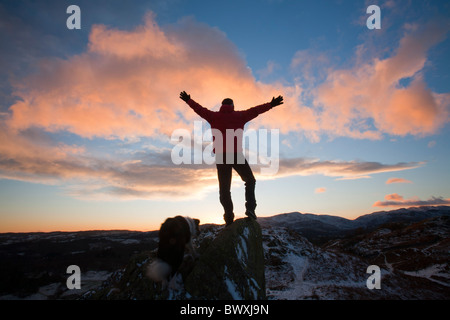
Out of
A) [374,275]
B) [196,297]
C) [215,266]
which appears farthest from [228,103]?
[374,275]

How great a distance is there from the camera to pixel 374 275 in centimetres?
1998

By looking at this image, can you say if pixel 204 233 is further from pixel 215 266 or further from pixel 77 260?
pixel 77 260

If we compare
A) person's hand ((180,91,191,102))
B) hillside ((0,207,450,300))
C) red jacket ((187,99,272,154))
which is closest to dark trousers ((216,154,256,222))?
red jacket ((187,99,272,154))

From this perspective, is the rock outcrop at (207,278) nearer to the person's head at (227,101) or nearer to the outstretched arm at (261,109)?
the outstretched arm at (261,109)

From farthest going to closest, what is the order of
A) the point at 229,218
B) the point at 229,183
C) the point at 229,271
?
the point at 229,218 → the point at 229,183 → the point at 229,271

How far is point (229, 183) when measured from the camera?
268 inches

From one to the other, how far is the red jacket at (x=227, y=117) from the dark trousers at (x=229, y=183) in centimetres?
47

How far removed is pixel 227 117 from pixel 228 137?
62cm

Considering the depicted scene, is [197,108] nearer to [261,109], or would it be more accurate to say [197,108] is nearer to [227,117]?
[227,117]

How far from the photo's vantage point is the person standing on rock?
637cm

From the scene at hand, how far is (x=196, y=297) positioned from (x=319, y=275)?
21197 millimetres

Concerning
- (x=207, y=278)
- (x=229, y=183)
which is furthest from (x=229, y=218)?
(x=207, y=278)

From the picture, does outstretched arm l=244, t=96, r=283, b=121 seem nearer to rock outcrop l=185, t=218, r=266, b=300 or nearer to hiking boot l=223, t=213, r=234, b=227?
hiking boot l=223, t=213, r=234, b=227
